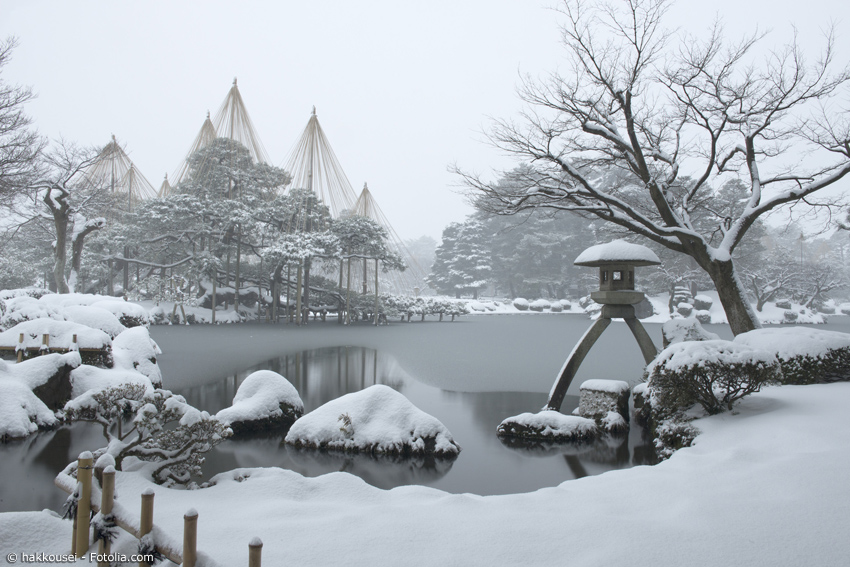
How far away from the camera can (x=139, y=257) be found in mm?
23781

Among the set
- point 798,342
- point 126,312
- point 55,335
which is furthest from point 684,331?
point 126,312

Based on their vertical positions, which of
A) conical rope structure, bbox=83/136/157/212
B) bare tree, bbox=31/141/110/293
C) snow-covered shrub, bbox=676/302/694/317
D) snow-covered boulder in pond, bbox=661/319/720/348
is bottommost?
snow-covered boulder in pond, bbox=661/319/720/348

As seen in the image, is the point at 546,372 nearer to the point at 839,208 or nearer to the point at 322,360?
the point at 322,360

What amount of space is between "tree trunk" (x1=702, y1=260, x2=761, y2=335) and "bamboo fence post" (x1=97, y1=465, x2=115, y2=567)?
8594 millimetres

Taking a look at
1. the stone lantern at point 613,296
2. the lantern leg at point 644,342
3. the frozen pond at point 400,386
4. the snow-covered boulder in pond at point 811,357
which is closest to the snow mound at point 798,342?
the snow-covered boulder in pond at point 811,357

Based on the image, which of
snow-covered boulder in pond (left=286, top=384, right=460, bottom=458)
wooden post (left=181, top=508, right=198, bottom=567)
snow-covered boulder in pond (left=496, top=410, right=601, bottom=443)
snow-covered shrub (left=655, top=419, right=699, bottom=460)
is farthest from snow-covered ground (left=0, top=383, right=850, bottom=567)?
snow-covered boulder in pond (left=496, top=410, right=601, bottom=443)

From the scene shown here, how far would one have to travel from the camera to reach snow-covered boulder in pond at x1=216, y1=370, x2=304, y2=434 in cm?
591

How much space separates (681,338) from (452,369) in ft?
15.9

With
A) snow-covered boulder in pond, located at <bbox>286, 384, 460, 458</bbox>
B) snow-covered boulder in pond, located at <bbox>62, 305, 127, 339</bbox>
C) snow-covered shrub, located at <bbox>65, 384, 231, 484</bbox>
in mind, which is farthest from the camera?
snow-covered boulder in pond, located at <bbox>62, 305, 127, 339</bbox>

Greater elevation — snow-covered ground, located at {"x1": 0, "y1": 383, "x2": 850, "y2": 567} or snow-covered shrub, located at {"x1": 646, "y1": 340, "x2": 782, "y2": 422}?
snow-covered shrub, located at {"x1": 646, "y1": 340, "x2": 782, "y2": 422}

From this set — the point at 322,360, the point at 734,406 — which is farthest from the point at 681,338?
the point at 322,360

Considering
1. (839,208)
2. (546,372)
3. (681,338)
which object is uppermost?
(839,208)

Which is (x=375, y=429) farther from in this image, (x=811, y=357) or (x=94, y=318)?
(x=94, y=318)

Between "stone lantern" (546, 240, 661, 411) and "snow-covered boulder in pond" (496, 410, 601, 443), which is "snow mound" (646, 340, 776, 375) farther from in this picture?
"stone lantern" (546, 240, 661, 411)
